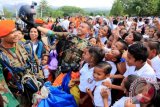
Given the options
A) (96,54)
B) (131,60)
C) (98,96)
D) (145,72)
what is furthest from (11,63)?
(145,72)

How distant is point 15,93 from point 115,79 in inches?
51.7

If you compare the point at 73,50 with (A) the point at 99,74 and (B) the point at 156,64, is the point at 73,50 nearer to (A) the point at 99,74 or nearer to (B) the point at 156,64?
(A) the point at 99,74

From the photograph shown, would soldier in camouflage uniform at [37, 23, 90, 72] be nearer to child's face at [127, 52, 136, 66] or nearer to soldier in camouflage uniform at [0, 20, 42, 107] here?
soldier in camouflage uniform at [0, 20, 42, 107]

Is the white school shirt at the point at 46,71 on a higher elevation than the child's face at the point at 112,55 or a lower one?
lower

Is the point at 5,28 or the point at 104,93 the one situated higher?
the point at 5,28

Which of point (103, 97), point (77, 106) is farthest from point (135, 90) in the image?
point (77, 106)

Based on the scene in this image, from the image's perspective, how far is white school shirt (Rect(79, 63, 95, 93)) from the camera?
3787 millimetres

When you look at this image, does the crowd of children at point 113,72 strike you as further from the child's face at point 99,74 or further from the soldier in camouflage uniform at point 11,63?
the soldier in camouflage uniform at point 11,63

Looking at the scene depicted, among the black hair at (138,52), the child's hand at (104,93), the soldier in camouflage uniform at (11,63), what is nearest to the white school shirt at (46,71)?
the soldier in camouflage uniform at (11,63)

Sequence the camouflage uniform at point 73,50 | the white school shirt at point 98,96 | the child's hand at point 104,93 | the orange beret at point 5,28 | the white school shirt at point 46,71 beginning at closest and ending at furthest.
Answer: the child's hand at point 104,93, the white school shirt at point 98,96, the orange beret at point 5,28, the camouflage uniform at point 73,50, the white school shirt at point 46,71

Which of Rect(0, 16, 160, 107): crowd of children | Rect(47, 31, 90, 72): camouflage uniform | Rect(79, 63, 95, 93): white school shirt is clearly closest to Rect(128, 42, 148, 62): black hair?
Rect(0, 16, 160, 107): crowd of children

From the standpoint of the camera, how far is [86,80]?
3861mm

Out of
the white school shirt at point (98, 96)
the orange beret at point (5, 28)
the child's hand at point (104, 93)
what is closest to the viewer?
the child's hand at point (104, 93)

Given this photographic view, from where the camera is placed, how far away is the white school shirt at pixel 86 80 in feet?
12.4
